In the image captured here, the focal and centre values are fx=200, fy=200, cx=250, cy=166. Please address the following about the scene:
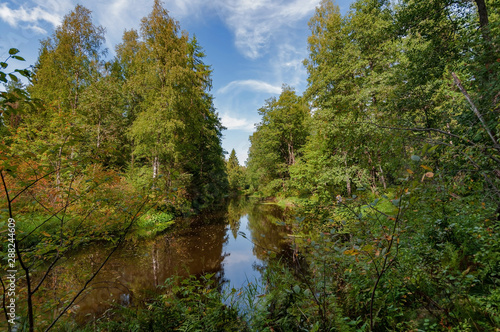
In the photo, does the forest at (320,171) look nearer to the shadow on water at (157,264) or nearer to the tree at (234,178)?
the shadow on water at (157,264)

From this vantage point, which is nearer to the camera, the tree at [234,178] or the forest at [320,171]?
the forest at [320,171]

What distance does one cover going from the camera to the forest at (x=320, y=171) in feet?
7.12

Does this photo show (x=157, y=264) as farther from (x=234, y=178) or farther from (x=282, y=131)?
(x=234, y=178)

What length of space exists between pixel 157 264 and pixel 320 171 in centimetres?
1004

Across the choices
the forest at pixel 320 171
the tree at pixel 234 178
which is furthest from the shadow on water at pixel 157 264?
the tree at pixel 234 178

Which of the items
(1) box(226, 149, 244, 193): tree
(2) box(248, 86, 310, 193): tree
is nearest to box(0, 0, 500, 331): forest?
(2) box(248, 86, 310, 193): tree

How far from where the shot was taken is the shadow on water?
5.03 metres

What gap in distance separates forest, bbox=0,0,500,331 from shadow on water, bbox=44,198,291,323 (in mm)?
512

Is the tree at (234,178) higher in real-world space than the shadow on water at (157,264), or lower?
higher

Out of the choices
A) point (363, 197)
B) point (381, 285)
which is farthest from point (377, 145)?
point (381, 285)

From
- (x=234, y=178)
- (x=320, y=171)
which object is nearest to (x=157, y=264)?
(x=320, y=171)

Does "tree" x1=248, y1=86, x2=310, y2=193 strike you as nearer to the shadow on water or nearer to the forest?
the forest

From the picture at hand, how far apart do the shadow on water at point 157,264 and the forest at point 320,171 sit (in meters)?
0.51

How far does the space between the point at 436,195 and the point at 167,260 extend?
8.11 metres
